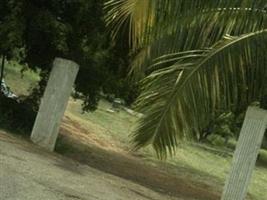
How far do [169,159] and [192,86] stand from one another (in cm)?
1426

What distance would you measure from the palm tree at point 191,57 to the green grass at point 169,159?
818 centimetres

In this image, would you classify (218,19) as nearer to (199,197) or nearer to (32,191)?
(32,191)

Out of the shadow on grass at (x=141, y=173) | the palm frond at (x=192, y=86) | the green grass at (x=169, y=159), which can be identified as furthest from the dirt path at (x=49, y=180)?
the green grass at (x=169, y=159)

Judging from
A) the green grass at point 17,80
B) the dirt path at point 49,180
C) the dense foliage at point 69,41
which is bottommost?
the dirt path at point 49,180

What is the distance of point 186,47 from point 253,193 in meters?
12.1

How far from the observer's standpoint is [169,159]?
75.5ft

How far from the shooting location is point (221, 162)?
30031 mm

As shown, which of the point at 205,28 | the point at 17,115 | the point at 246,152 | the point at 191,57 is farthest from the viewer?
the point at 17,115

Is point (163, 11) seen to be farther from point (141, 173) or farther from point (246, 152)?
point (141, 173)

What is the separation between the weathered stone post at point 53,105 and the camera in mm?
13734

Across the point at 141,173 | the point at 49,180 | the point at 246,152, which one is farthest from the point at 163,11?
the point at 141,173

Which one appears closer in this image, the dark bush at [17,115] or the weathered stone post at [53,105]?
the weathered stone post at [53,105]

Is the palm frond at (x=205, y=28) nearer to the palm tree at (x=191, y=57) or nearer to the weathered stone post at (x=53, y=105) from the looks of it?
the palm tree at (x=191, y=57)

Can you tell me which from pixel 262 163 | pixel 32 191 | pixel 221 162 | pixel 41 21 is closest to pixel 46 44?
pixel 41 21
